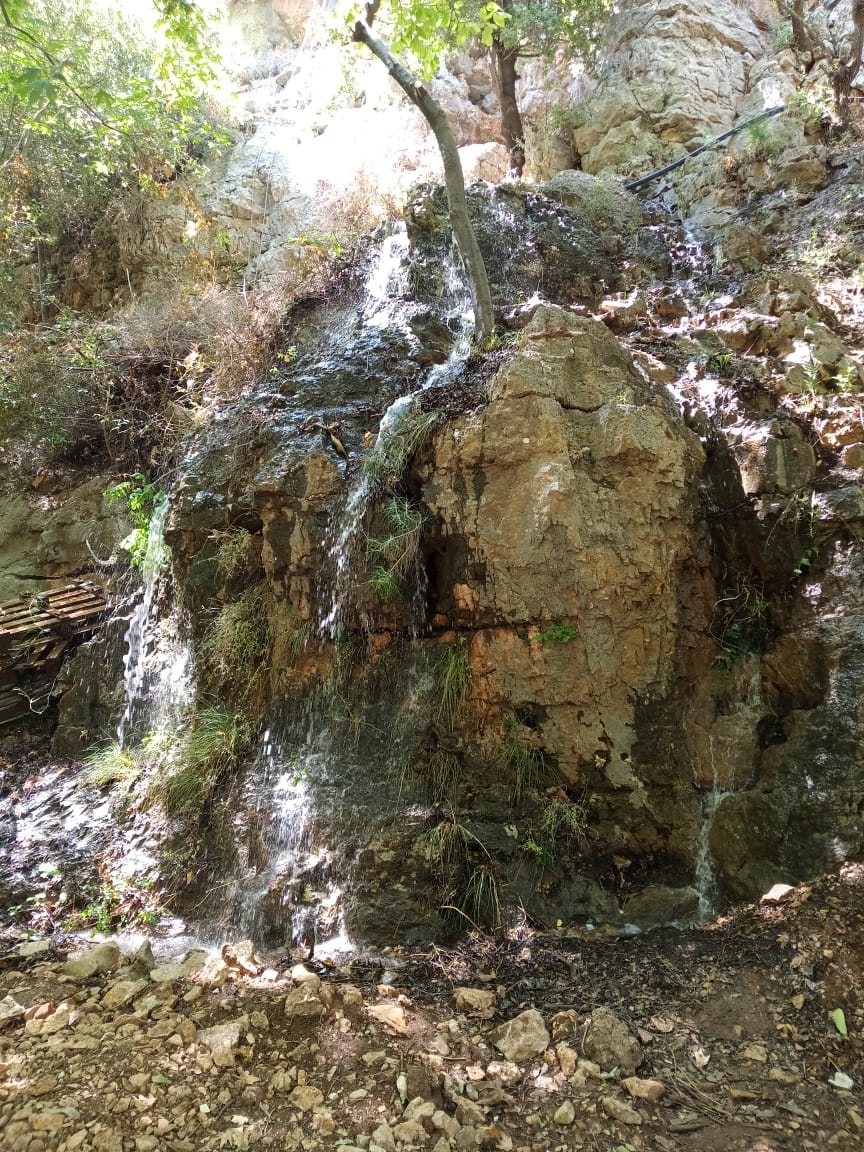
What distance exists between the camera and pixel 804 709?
3895 millimetres

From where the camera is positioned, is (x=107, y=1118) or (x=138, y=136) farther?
(x=138, y=136)

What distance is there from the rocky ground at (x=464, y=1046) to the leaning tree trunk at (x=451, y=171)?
4.99m

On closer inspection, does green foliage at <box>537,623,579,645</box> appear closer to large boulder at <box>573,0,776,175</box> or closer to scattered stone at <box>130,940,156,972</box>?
scattered stone at <box>130,940,156,972</box>

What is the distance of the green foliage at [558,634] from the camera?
161 inches

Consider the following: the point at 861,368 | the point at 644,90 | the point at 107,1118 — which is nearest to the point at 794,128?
the point at 644,90

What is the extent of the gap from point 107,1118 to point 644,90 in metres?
13.6

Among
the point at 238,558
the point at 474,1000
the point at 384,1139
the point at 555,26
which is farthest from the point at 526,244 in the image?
the point at 384,1139

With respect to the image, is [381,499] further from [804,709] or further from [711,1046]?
[711,1046]

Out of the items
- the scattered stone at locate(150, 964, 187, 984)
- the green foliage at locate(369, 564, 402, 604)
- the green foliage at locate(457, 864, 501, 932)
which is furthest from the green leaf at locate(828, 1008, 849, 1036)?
the green foliage at locate(369, 564, 402, 604)

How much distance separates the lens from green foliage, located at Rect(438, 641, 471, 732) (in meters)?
4.32

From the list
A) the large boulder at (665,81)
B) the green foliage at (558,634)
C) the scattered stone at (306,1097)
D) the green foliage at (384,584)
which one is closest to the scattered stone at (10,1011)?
the scattered stone at (306,1097)

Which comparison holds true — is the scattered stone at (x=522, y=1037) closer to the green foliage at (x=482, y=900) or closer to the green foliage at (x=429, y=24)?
the green foliage at (x=482, y=900)

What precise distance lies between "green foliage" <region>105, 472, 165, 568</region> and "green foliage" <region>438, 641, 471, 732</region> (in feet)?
12.5

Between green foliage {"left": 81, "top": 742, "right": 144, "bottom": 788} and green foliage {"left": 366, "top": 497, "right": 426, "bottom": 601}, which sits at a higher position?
green foliage {"left": 366, "top": 497, "right": 426, "bottom": 601}
